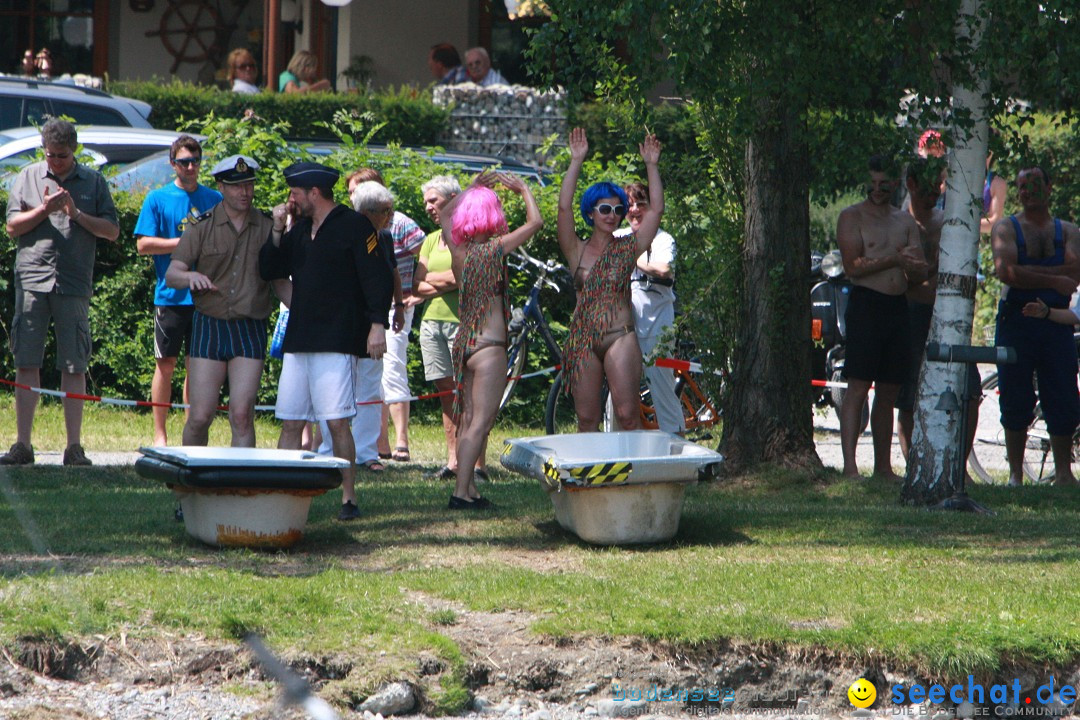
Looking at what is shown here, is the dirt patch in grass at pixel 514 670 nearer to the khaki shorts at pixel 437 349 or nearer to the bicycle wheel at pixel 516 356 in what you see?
the khaki shorts at pixel 437 349

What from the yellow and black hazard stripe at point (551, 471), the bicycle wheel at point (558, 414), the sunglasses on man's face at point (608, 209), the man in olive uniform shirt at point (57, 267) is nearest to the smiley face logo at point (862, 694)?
the yellow and black hazard stripe at point (551, 471)

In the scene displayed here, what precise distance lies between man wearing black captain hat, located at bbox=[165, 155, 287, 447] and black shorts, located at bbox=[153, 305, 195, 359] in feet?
6.61

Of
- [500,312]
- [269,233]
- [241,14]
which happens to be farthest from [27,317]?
[241,14]

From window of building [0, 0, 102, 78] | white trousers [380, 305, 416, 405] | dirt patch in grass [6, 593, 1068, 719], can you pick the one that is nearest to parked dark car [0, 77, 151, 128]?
white trousers [380, 305, 416, 405]

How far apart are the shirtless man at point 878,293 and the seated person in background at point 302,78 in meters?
12.1

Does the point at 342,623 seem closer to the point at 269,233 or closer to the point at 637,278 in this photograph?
the point at 269,233

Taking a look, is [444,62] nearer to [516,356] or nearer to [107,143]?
[107,143]

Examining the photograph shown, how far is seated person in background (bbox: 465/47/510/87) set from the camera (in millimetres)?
19516

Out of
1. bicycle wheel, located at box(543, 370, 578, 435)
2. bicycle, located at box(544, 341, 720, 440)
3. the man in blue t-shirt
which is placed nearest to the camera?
the man in blue t-shirt

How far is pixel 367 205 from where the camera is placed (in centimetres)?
845

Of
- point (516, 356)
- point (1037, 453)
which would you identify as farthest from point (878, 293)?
point (516, 356)

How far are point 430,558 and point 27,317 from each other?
363 cm

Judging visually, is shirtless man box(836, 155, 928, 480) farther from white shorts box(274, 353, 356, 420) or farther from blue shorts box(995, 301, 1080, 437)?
white shorts box(274, 353, 356, 420)

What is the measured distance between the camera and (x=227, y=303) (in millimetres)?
7363
